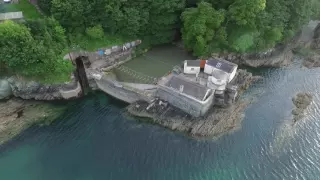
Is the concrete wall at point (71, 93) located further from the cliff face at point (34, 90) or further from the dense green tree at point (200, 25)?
the dense green tree at point (200, 25)

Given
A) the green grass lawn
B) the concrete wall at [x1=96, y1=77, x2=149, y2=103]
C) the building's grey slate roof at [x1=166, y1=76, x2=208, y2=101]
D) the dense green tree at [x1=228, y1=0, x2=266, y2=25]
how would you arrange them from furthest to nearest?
1. the green grass lawn
2. the dense green tree at [x1=228, y1=0, x2=266, y2=25]
3. the concrete wall at [x1=96, y1=77, x2=149, y2=103]
4. the building's grey slate roof at [x1=166, y1=76, x2=208, y2=101]

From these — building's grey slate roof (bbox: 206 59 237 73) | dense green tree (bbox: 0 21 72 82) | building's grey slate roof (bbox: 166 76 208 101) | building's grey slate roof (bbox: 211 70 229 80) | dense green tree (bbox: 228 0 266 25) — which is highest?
dense green tree (bbox: 228 0 266 25)

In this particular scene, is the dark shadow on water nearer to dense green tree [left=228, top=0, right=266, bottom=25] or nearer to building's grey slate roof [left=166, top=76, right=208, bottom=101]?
building's grey slate roof [left=166, top=76, right=208, bottom=101]

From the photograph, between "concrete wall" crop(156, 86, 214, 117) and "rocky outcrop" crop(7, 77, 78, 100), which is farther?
"rocky outcrop" crop(7, 77, 78, 100)

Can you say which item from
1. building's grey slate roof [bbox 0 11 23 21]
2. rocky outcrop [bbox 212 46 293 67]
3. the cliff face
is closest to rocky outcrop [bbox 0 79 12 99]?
the cliff face

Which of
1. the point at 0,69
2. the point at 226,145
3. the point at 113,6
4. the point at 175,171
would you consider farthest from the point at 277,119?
the point at 0,69

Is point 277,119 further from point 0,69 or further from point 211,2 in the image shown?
point 0,69
